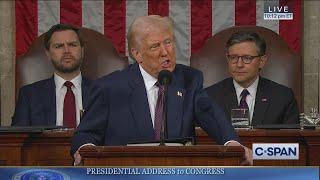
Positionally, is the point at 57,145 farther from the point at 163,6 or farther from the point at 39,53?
the point at 163,6

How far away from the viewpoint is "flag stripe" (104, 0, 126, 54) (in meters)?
6.79

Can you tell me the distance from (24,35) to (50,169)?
4337 mm

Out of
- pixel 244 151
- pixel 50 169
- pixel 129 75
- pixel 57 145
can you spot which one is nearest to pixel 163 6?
pixel 57 145

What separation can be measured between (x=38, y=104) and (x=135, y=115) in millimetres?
1753

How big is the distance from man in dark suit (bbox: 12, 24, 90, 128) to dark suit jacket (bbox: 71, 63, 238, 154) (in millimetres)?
1503

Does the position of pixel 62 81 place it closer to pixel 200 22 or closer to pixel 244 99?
pixel 244 99

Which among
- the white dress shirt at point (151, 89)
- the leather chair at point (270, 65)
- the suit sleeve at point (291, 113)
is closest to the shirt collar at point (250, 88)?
the suit sleeve at point (291, 113)

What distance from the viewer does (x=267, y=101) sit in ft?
17.0

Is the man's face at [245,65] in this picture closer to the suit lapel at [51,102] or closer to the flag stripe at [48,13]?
the suit lapel at [51,102]

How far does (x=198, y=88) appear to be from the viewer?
12.4 feet

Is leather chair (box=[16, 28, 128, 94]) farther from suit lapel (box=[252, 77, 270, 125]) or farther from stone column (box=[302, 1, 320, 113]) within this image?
stone column (box=[302, 1, 320, 113])

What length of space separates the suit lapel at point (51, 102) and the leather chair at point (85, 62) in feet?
1.15

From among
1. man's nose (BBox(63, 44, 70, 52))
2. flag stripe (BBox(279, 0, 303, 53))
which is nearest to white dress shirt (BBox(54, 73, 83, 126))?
man's nose (BBox(63, 44, 70, 52))

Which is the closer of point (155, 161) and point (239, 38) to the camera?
point (155, 161)
